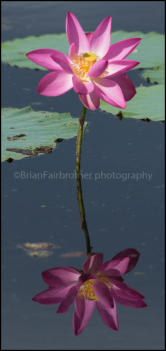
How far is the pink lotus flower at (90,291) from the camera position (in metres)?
1.04

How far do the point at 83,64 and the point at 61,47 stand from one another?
2577 millimetres

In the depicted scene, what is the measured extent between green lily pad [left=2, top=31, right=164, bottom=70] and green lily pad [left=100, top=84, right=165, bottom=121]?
59 centimetres

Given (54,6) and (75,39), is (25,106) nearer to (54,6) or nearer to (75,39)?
(75,39)

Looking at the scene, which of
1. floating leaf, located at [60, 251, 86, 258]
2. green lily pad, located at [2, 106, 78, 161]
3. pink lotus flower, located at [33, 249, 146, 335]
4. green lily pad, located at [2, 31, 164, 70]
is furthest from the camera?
green lily pad, located at [2, 31, 164, 70]

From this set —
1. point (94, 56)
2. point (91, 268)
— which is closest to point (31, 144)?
point (94, 56)

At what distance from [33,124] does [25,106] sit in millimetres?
306

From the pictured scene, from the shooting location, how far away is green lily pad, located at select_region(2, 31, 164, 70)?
356cm

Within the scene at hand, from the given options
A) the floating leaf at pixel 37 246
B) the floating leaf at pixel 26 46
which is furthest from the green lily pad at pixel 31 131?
the floating leaf at pixel 26 46

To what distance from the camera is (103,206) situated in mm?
1664

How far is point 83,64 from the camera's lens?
1.43 metres

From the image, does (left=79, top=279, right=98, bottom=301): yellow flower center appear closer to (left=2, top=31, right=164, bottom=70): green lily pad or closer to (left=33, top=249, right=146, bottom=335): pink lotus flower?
(left=33, top=249, right=146, bottom=335): pink lotus flower

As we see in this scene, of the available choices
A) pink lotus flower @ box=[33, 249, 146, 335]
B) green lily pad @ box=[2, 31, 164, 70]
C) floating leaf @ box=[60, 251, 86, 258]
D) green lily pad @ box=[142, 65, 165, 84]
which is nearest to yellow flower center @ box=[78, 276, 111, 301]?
pink lotus flower @ box=[33, 249, 146, 335]

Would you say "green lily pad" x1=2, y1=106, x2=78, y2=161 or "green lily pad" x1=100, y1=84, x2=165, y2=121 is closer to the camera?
"green lily pad" x1=2, y1=106, x2=78, y2=161

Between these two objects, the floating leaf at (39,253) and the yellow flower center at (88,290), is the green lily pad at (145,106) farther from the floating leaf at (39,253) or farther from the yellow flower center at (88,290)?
the yellow flower center at (88,290)
